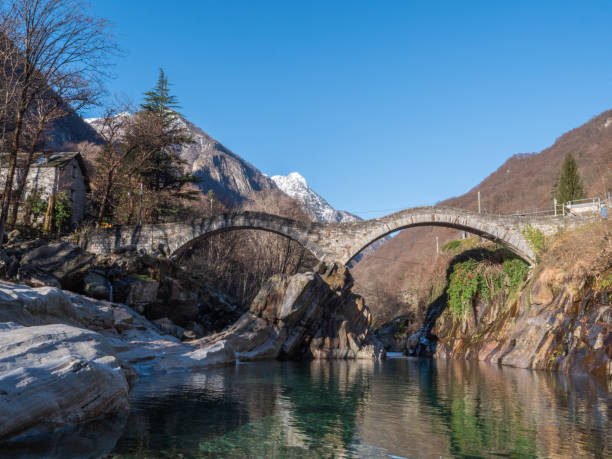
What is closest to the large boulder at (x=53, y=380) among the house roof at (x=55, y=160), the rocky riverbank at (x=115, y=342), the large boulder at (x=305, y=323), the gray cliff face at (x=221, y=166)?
the rocky riverbank at (x=115, y=342)

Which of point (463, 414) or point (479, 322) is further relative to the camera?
point (479, 322)

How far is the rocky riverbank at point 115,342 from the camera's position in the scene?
527 centimetres

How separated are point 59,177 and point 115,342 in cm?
2176

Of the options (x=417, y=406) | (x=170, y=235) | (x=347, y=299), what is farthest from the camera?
(x=170, y=235)

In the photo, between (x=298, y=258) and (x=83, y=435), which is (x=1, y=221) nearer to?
(x=83, y=435)

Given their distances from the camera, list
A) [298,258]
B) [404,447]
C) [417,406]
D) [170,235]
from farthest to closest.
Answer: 1. [298,258]
2. [170,235]
3. [417,406]
4. [404,447]

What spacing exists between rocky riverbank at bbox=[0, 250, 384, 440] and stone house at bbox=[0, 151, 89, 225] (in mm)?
16346

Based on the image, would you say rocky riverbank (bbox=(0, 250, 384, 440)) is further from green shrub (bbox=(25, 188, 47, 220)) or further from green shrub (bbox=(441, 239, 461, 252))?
green shrub (bbox=(25, 188, 47, 220))

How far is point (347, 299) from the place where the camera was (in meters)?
23.6

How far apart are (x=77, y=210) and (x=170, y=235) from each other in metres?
10.0

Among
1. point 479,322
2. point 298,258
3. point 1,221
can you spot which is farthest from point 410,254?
point 1,221

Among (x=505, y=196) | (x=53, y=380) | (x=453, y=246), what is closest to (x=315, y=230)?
(x=453, y=246)

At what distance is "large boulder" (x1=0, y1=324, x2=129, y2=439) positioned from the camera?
4.91 meters

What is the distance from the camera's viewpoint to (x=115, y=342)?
39.5 feet
